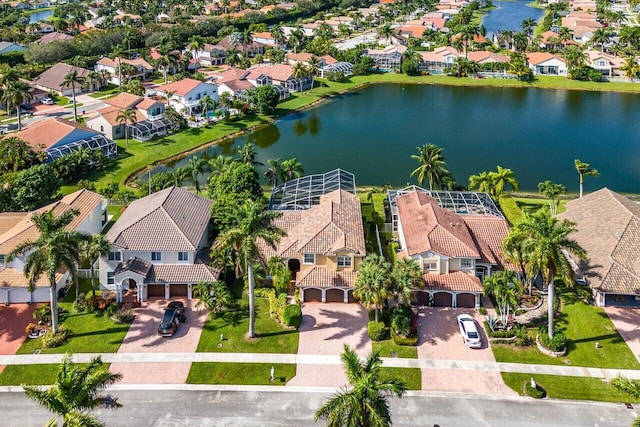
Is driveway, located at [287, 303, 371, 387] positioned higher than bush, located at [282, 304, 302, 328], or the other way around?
bush, located at [282, 304, 302, 328]

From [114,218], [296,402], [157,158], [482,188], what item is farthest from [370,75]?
[296,402]

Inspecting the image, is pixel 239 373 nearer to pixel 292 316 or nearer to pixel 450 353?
pixel 292 316

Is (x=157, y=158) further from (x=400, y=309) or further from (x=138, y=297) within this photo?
(x=400, y=309)

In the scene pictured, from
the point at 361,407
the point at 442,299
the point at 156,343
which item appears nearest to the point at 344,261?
the point at 442,299

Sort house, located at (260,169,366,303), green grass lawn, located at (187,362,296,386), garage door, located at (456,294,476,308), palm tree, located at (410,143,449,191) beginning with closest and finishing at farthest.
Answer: green grass lawn, located at (187,362,296,386) < garage door, located at (456,294,476,308) < house, located at (260,169,366,303) < palm tree, located at (410,143,449,191)

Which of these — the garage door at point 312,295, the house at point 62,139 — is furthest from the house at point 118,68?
the garage door at point 312,295

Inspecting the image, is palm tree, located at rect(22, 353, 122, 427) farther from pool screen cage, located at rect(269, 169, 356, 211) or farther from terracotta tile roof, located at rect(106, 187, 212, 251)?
pool screen cage, located at rect(269, 169, 356, 211)

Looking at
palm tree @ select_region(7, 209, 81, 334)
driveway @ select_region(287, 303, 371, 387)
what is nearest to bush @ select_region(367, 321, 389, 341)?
driveway @ select_region(287, 303, 371, 387)
